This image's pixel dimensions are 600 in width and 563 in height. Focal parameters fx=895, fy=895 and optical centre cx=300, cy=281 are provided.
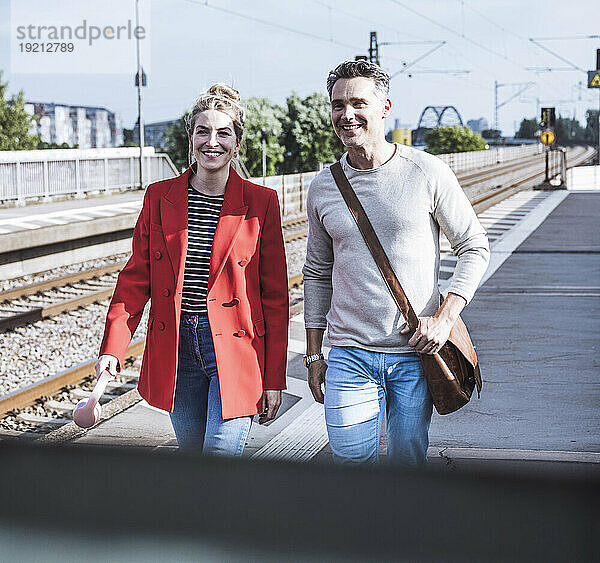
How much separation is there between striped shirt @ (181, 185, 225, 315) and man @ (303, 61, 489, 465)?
0.98ft

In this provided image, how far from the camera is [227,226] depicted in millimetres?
2312

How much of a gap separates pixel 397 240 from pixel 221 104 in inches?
22.6

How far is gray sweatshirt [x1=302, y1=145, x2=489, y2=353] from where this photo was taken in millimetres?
2275

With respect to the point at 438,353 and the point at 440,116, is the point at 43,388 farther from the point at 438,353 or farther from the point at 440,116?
the point at 440,116

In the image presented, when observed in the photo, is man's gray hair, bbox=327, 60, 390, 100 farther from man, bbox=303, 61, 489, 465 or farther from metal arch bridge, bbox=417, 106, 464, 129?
metal arch bridge, bbox=417, 106, 464, 129

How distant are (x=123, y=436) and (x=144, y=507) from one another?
3.94 meters

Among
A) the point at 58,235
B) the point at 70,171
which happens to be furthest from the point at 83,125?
the point at 58,235

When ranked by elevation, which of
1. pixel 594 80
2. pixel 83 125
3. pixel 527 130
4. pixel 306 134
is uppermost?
pixel 83 125

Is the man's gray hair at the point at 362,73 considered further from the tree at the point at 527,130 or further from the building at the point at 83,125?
the tree at the point at 527,130

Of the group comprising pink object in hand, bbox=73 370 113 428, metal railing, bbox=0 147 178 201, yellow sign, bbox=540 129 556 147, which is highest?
yellow sign, bbox=540 129 556 147

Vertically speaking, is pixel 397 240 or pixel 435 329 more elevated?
pixel 397 240

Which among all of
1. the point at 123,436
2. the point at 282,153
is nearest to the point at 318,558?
the point at 123,436

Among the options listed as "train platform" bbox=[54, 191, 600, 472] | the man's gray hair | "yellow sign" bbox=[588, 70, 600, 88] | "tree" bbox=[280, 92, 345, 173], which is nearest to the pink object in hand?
"train platform" bbox=[54, 191, 600, 472]

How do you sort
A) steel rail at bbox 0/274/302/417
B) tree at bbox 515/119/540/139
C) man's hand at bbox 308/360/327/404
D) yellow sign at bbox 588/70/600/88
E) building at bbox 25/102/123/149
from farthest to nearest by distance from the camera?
tree at bbox 515/119/540/139 → building at bbox 25/102/123/149 → yellow sign at bbox 588/70/600/88 → steel rail at bbox 0/274/302/417 → man's hand at bbox 308/360/327/404
